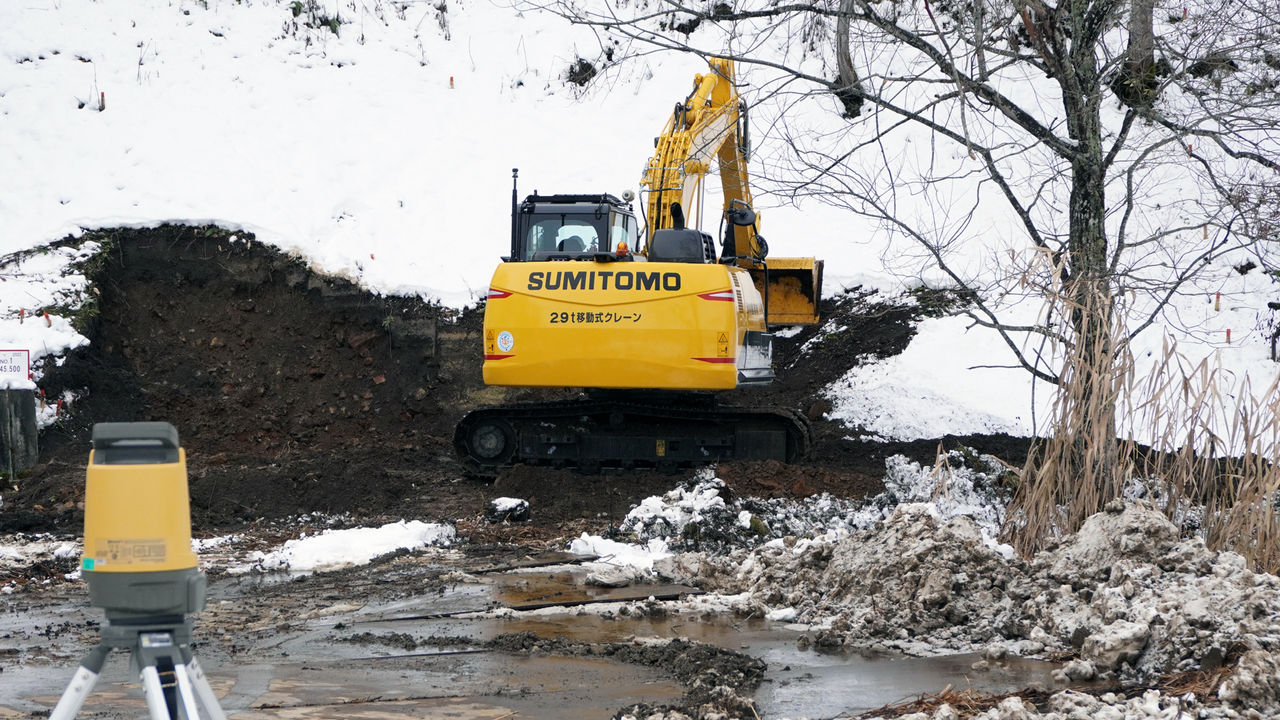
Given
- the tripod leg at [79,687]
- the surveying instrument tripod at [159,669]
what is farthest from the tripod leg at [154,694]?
the tripod leg at [79,687]

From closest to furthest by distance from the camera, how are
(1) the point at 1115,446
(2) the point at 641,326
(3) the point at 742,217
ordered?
(1) the point at 1115,446
(2) the point at 641,326
(3) the point at 742,217

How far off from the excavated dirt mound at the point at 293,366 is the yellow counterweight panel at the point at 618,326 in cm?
109

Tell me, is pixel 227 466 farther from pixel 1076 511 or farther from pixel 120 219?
pixel 1076 511

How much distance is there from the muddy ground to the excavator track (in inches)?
11.0

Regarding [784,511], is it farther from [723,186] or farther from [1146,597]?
[723,186]

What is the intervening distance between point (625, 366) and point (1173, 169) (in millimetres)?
11098

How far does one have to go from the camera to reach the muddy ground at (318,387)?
1001 cm

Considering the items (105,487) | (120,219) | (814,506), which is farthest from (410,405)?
(105,487)

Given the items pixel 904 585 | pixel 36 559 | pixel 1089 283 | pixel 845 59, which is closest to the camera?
pixel 904 585

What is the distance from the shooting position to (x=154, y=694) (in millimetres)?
2672

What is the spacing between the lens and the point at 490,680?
4766 millimetres

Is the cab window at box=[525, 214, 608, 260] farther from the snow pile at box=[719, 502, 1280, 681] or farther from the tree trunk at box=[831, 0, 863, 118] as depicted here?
the snow pile at box=[719, 502, 1280, 681]

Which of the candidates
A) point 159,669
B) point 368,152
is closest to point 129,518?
point 159,669

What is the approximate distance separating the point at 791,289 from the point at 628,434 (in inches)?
120
